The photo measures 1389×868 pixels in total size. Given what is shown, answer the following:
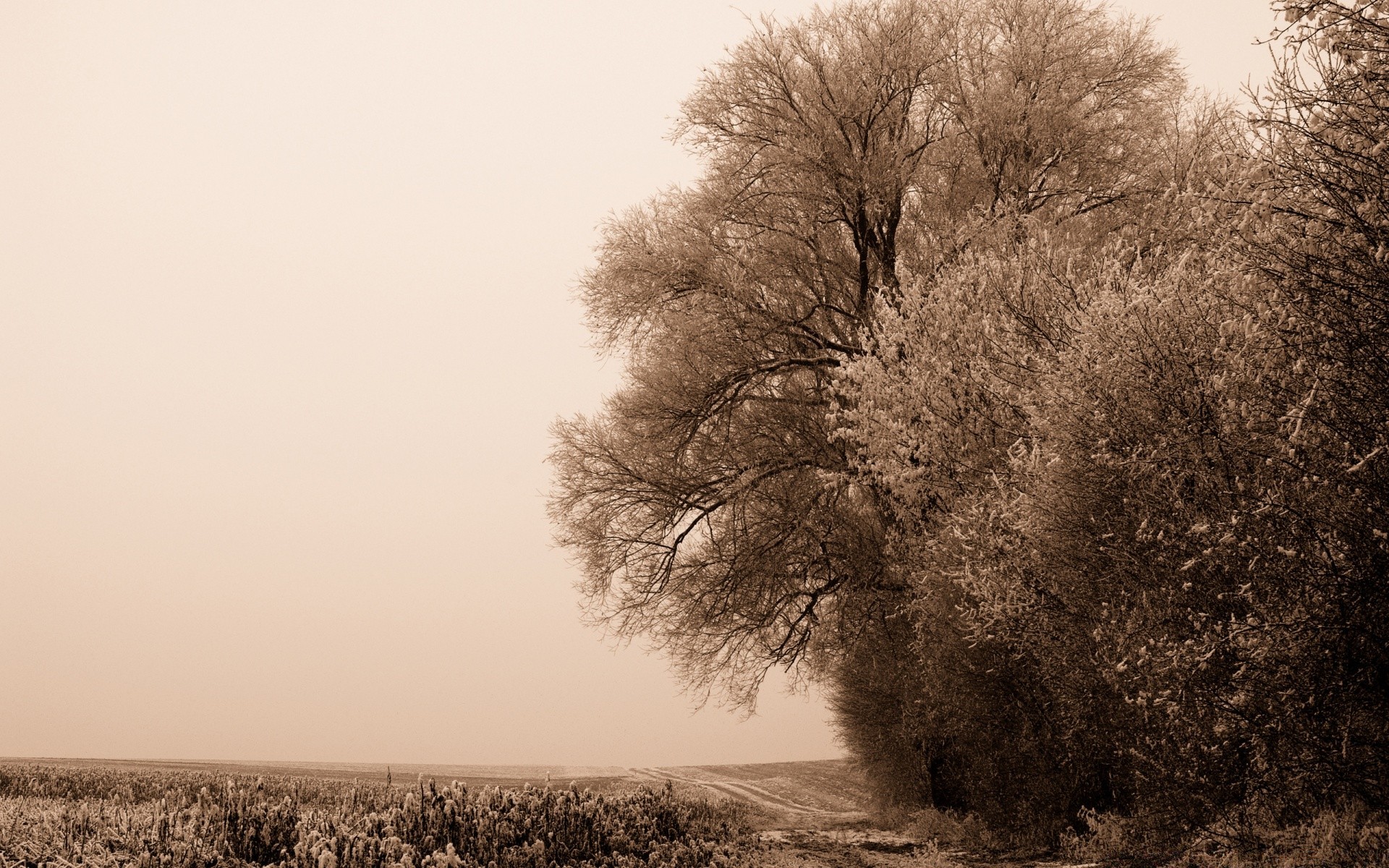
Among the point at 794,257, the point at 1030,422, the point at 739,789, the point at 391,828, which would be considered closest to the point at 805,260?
the point at 794,257

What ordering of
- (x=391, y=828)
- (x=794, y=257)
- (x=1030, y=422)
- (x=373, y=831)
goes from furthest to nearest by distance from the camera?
(x=794, y=257)
(x=1030, y=422)
(x=373, y=831)
(x=391, y=828)

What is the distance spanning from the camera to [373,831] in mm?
6668

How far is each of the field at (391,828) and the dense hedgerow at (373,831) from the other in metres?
0.01

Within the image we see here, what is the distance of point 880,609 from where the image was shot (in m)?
14.0

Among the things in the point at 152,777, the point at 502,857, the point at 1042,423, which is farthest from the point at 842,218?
the point at 152,777

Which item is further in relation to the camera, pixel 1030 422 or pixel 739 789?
pixel 739 789

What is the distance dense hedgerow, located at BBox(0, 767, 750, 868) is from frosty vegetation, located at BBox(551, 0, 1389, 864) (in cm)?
380

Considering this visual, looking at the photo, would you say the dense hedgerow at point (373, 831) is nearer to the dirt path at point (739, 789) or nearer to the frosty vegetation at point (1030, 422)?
the frosty vegetation at point (1030, 422)

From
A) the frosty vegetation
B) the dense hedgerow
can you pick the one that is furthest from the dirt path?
the dense hedgerow

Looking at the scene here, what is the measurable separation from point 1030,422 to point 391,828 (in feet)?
20.9

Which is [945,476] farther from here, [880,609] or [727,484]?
[727,484]

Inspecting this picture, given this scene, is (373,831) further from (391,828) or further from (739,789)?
(739,789)

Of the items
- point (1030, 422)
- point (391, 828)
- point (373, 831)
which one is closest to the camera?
point (391, 828)

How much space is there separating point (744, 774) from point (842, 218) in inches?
503
